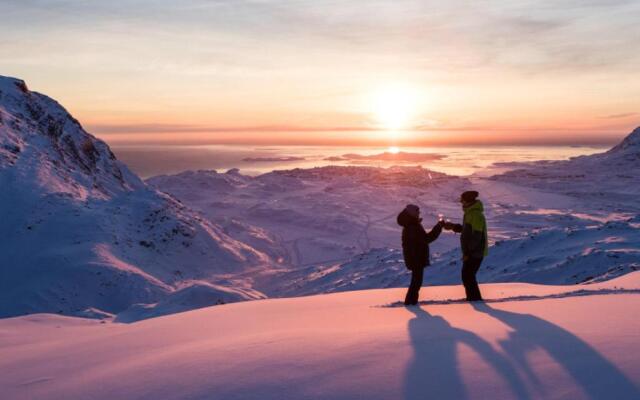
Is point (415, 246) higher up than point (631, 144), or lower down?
lower down

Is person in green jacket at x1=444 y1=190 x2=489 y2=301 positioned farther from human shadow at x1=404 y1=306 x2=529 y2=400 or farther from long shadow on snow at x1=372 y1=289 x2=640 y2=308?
human shadow at x1=404 y1=306 x2=529 y2=400

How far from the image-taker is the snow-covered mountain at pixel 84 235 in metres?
19.5

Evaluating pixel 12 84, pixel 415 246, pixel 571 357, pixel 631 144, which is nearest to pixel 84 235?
pixel 12 84

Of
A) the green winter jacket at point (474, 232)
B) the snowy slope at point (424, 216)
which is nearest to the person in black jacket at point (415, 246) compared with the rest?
the green winter jacket at point (474, 232)

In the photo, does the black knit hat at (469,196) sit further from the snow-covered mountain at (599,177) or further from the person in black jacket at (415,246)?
the snow-covered mountain at (599,177)

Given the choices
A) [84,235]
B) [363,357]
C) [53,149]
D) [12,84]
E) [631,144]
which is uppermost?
[12,84]

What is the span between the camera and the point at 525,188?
6303cm

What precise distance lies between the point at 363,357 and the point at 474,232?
12.5 feet

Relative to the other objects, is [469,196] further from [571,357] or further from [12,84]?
[12,84]

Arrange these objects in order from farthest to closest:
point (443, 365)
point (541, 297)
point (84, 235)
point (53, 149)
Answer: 1. point (53, 149)
2. point (84, 235)
3. point (541, 297)
4. point (443, 365)

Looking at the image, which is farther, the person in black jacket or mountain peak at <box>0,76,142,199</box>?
mountain peak at <box>0,76,142,199</box>

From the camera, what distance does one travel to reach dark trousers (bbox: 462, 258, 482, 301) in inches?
269

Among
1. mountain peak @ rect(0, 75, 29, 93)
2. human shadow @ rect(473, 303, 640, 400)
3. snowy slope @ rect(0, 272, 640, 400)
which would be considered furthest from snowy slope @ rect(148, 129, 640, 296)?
mountain peak @ rect(0, 75, 29, 93)

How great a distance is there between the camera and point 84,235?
24.0 metres
